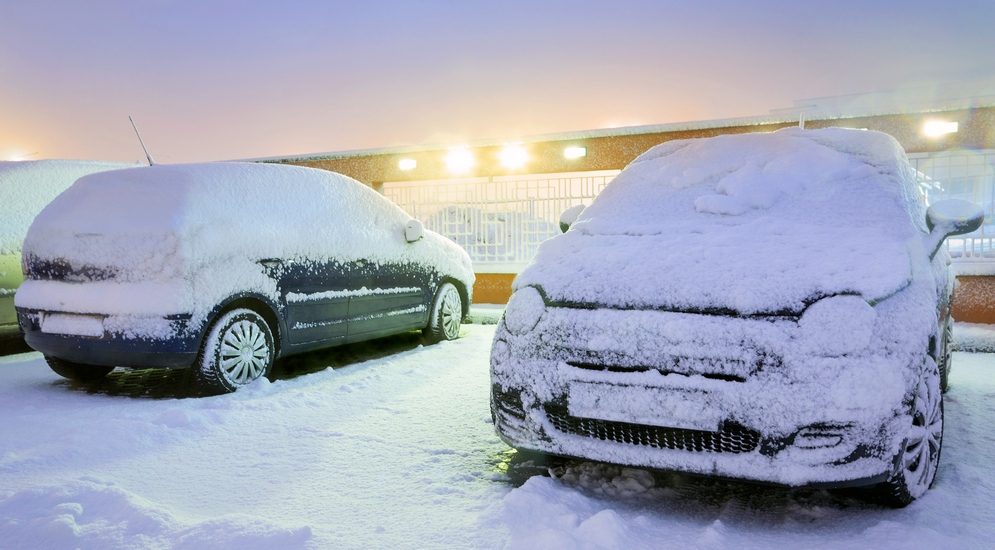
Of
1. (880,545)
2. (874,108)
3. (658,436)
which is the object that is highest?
(874,108)

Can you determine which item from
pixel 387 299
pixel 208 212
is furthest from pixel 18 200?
pixel 387 299

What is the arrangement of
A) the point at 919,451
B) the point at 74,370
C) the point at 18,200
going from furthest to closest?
the point at 18,200 → the point at 74,370 → the point at 919,451

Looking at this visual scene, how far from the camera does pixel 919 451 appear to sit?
2.32 metres

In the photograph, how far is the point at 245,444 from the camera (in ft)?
10.5

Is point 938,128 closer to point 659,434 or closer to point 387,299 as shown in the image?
point 387,299

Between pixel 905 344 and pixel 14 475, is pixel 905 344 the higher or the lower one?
the higher one

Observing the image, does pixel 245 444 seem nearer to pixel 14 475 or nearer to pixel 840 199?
pixel 14 475

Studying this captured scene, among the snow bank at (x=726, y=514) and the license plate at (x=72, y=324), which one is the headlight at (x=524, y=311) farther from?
the license plate at (x=72, y=324)

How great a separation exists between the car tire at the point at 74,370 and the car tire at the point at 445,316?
2.70 meters

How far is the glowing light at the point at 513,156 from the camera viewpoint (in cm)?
1126

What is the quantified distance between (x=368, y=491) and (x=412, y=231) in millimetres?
3315

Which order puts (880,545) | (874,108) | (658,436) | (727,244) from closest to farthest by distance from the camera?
(880,545) → (658,436) → (727,244) → (874,108)

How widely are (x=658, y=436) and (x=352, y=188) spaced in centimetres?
384

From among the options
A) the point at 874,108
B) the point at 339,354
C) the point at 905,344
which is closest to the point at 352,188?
the point at 339,354
